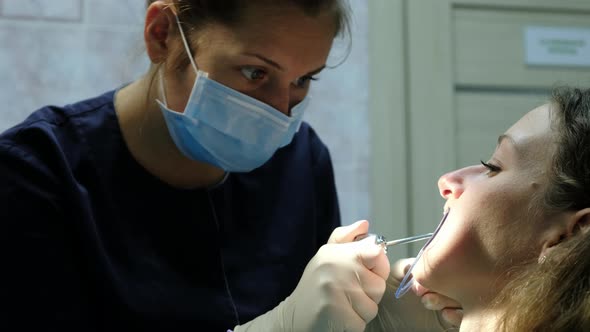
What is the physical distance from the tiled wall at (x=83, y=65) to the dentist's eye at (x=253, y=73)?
67cm

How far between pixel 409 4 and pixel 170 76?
3.75ft

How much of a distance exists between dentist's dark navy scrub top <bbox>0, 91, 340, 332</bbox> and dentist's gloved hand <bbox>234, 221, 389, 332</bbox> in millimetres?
309

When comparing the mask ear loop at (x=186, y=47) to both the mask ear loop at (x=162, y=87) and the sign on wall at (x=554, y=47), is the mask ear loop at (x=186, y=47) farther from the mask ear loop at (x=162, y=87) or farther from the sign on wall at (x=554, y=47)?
the sign on wall at (x=554, y=47)

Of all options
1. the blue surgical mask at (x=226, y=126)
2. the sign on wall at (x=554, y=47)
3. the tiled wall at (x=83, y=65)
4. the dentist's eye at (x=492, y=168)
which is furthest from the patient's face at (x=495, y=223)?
the sign on wall at (x=554, y=47)

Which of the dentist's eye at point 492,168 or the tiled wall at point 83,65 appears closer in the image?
the dentist's eye at point 492,168

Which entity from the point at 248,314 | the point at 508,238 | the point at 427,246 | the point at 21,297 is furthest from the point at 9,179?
the point at 508,238

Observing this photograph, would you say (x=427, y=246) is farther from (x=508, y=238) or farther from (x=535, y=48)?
(x=535, y=48)

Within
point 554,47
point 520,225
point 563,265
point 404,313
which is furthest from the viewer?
point 554,47

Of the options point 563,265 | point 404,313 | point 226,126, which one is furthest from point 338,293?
point 226,126

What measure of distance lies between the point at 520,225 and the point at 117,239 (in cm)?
76

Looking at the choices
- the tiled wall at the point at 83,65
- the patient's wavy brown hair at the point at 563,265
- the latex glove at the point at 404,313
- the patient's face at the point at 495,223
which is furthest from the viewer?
the tiled wall at the point at 83,65

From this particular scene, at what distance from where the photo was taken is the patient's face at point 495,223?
1.08 m

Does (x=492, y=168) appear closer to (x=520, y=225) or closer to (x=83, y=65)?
(x=520, y=225)

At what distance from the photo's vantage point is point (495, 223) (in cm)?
109
